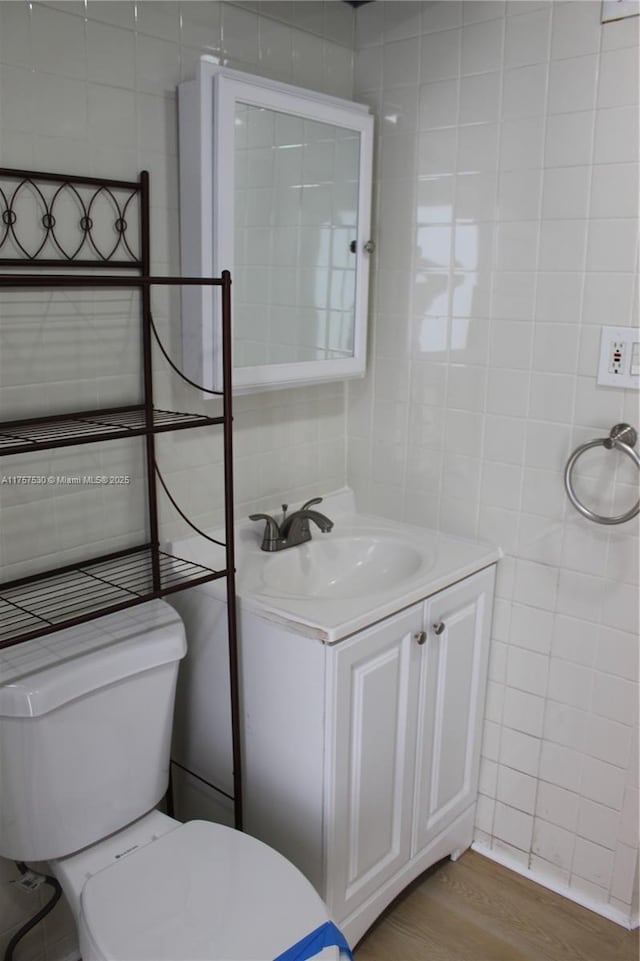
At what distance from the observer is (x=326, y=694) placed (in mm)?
1557

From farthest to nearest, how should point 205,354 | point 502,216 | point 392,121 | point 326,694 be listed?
point 392,121 < point 502,216 < point 205,354 < point 326,694

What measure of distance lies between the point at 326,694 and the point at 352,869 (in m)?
0.44

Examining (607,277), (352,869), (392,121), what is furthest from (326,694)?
(392,121)

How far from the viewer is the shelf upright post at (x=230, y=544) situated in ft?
4.97

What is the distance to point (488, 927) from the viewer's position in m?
1.87

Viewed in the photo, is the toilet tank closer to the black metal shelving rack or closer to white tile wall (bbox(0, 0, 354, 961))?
the black metal shelving rack

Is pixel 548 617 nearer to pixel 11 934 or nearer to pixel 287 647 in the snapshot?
pixel 287 647

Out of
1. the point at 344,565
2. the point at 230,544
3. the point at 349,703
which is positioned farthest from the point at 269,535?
the point at 349,703

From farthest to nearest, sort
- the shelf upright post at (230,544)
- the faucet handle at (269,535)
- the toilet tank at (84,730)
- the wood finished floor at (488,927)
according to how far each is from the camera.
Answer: the faucet handle at (269,535), the wood finished floor at (488,927), the shelf upright post at (230,544), the toilet tank at (84,730)

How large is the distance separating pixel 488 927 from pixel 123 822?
0.90 m

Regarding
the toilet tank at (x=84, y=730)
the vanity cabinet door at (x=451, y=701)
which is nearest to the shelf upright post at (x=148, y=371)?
the toilet tank at (x=84, y=730)

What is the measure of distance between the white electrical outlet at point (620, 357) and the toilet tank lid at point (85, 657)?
3.35 ft

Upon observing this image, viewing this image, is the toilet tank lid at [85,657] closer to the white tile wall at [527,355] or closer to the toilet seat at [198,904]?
the toilet seat at [198,904]

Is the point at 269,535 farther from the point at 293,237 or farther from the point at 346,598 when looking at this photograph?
the point at 293,237
